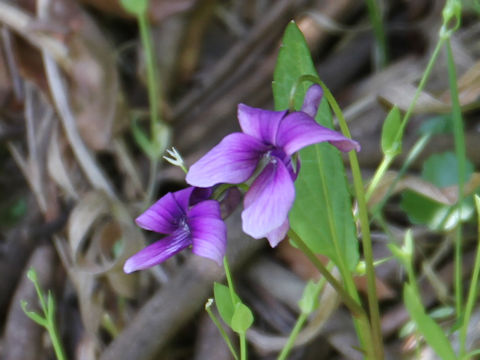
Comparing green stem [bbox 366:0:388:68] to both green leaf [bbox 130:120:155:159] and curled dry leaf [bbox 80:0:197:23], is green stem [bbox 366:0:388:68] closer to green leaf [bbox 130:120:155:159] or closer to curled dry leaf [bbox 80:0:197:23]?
curled dry leaf [bbox 80:0:197:23]

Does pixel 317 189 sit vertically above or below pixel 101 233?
above

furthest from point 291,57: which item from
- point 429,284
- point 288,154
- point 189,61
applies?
point 189,61

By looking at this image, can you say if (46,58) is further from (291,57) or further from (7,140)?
(291,57)

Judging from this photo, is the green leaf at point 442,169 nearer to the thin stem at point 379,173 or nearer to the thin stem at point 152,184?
the thin stem at point 379,173

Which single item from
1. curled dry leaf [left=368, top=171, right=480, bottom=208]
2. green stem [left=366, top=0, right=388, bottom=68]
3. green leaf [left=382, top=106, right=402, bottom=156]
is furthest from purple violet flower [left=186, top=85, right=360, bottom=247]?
green stem [left=366, top=0, right=388, bottom=68]

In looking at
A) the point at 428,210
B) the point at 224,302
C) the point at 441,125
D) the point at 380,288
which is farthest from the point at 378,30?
the point at 224,302

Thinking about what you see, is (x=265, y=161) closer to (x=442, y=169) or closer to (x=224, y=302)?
(x=224, y=302)
